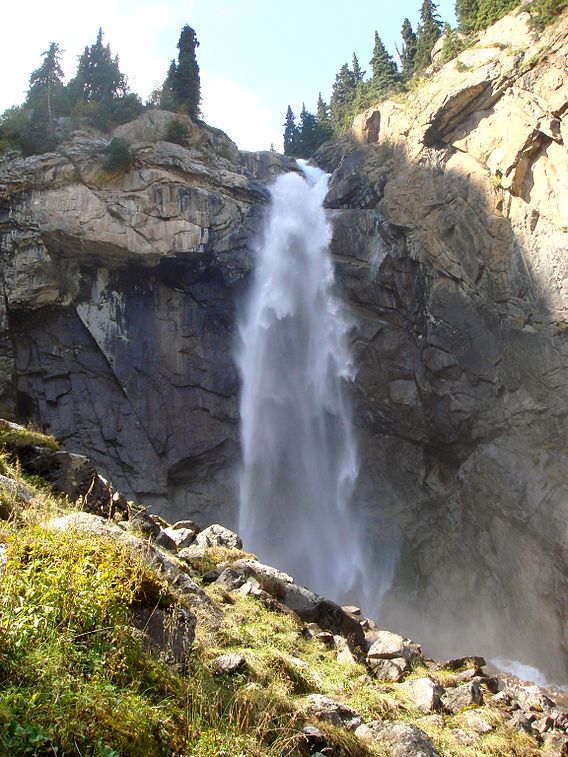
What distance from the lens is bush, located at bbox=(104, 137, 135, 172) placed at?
27609 mm

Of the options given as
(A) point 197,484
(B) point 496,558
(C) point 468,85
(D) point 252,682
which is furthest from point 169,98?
(D) point 252,682

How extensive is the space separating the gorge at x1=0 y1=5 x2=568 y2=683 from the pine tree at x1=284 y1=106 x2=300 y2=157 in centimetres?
1755

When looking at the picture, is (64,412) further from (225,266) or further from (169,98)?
(169,98)

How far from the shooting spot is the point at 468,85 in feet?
86.1

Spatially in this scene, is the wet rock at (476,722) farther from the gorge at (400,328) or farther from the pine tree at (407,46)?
the pine tree at (407,46)

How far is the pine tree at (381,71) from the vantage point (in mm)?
37438

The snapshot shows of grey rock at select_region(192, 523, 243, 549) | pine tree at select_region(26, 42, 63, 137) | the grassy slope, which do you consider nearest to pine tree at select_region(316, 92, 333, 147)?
pine tree at select_region(26, 42, 63, 137)

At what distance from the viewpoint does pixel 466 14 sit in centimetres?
3297

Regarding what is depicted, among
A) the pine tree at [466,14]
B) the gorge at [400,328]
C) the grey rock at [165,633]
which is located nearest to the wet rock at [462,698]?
the grey rock at [165,633]


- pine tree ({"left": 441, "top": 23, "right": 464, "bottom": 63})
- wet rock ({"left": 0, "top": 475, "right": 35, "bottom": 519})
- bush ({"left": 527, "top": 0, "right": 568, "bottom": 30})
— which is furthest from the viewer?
pine tree ({"left": 441, "top": 23, "right": 464, "bottom": 63})

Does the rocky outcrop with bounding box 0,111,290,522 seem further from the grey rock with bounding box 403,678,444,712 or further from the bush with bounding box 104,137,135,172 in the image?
the grey rock with bounding box 403,678,444,712

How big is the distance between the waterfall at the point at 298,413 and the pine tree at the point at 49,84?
1374 cm

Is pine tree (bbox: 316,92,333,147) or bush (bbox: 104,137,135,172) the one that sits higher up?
pine tree (bbox: 316,92,333,147)

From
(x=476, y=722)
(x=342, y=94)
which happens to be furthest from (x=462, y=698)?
(x=342, y=94)
